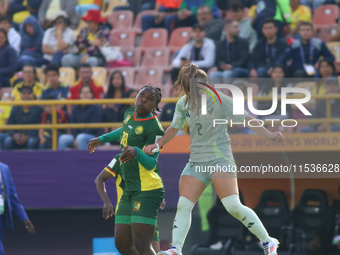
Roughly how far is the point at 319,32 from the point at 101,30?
→ 16.4 ft

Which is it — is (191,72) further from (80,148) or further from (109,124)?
(80,148)

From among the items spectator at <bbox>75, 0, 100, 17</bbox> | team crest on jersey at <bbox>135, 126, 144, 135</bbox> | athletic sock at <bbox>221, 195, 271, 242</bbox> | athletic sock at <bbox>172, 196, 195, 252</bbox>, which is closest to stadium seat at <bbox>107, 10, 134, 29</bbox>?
spectator at <bbox>75, 0, 100, 17</bbox>

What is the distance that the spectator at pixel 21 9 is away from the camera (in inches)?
534

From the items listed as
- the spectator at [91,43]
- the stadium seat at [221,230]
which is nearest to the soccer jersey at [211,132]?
the stadium seat at [221,230]

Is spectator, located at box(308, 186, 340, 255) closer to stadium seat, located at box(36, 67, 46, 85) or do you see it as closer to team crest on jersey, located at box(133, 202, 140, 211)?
team crest on jersey, located at box(133, 202, 140, 211)

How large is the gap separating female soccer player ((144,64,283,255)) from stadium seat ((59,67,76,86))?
21.7 ft

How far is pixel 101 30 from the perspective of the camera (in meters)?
12.6

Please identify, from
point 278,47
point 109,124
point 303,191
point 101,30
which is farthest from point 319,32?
point 109,124

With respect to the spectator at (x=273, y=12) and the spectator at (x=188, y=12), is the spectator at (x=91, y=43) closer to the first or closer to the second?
the spectator at (x=188, y=12)

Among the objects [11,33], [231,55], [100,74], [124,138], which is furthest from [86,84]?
[124,138]

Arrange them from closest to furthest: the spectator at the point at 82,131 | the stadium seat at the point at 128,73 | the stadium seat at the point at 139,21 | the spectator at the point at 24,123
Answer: the spectator at the point at 82,131 → the spectator at the point at 24,123 → the stadium seat at the point at 128,73 → the stadium seat at the point at 139,21

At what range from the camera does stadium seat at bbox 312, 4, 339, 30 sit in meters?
11.8

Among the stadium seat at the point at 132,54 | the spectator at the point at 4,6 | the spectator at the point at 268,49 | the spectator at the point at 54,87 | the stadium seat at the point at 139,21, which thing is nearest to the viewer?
the spectator at the point at 54,87

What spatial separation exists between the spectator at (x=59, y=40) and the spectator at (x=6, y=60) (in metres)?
0.80
